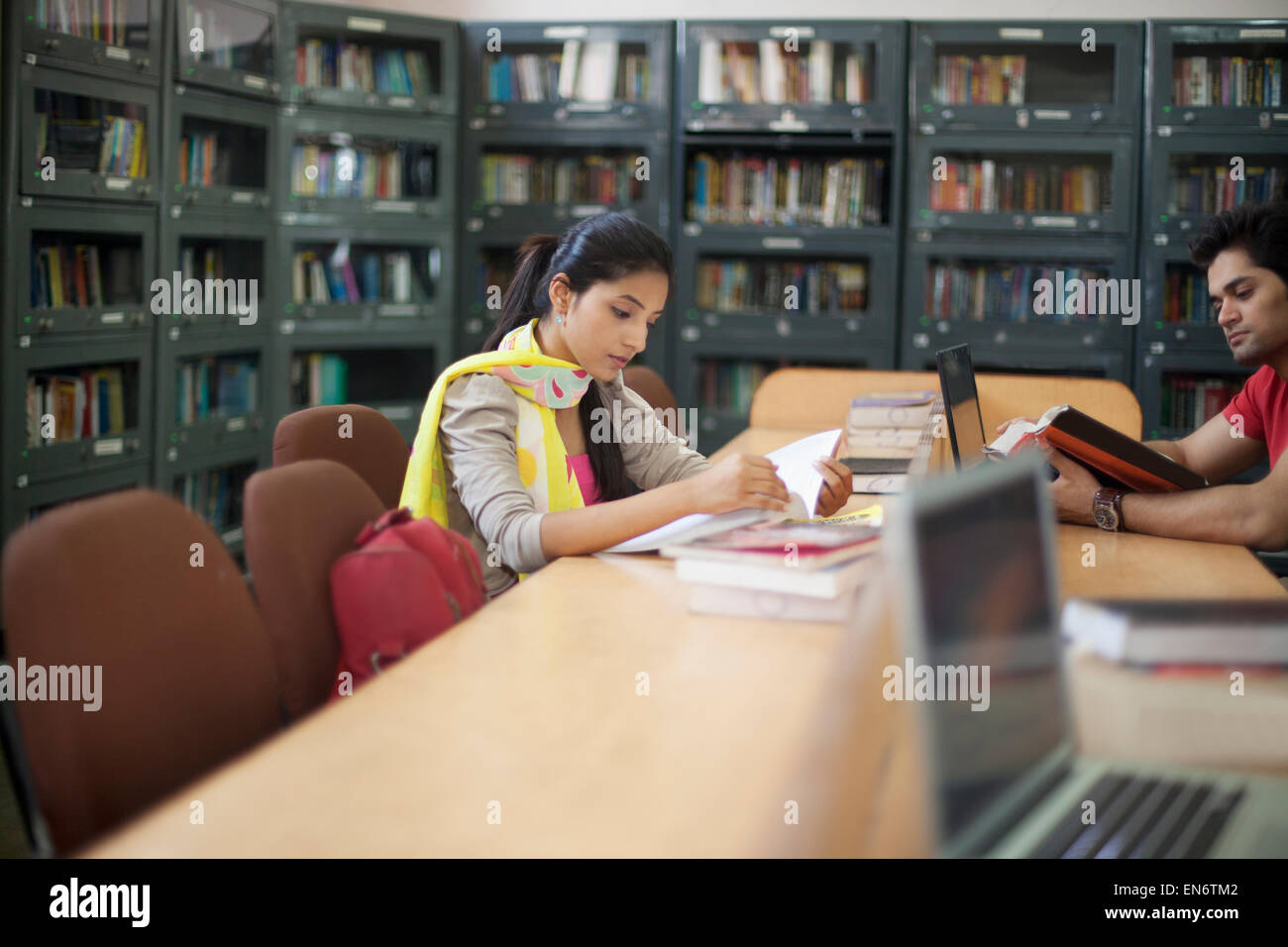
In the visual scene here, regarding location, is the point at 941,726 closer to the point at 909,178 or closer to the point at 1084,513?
the point at 1084,513

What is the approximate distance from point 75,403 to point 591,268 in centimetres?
229

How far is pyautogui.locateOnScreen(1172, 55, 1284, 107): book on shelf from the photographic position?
450cm

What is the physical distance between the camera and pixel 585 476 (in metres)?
2.23

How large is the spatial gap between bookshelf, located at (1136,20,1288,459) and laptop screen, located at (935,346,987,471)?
7.70 feet

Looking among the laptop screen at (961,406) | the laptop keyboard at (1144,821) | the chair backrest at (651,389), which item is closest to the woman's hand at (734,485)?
the laptop screen at (961,406)

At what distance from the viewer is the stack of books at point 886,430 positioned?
295 cm

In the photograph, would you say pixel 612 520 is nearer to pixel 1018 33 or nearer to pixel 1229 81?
pixel 1018 33

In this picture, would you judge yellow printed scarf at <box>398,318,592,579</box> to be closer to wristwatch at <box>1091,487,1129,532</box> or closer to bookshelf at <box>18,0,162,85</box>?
wristwatch at <box>1091,487,1129,532</box>

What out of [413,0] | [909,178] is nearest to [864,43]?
[909,178]

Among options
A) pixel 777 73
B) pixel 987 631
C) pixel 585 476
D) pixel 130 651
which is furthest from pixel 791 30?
pixel 987 631

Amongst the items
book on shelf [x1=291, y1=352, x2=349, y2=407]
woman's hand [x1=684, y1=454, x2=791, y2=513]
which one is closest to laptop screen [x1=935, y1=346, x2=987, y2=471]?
woman's hand [x1=684, y1=454, x2=791, y2=513]

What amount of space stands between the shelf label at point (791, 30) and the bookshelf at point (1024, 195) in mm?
408
